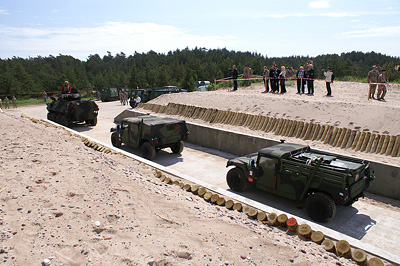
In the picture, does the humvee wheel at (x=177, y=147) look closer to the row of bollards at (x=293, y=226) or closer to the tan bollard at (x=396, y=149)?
the row of bollards at (x=293, y=226)

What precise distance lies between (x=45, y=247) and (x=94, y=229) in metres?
0.74

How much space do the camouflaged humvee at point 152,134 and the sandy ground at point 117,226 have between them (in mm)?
4264

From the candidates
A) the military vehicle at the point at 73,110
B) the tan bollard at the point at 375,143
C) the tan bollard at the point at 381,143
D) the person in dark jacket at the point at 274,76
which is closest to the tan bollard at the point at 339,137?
the tan bollard at the point at 375,143

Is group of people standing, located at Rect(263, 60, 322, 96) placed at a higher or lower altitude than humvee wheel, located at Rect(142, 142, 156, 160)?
higher

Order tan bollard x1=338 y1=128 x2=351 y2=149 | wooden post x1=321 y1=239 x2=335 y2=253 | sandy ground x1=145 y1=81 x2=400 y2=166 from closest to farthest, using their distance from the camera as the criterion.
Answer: wooden post x1=321 y1=239 x2=335 y2=253 < tan bollard x1=338 y1=128 x2=351 y2=149 < sandy ground x1=145 y1=81 x2=400 y2=166

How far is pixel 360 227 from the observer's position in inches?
270

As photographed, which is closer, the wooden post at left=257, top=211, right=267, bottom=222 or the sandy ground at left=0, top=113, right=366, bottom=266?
the sandy ground at left=0, top=113, right=366, bottom=266

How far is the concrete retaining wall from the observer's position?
8445mm

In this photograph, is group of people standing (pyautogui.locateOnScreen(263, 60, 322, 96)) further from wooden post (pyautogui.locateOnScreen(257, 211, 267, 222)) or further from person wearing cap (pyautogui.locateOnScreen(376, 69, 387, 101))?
wooden post (pyautogui.locateOnScreen(257, 211, 267, 222))

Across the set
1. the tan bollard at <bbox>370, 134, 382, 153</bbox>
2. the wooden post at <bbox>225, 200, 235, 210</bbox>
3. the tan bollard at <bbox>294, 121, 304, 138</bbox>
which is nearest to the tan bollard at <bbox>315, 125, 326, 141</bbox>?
the tan bollard at <bbox>294, 121, 304, 138</bbox>

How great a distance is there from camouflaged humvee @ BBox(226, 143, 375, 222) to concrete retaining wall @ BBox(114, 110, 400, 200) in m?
1.26

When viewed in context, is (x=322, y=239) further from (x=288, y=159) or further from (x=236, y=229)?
(x=288, y=159)

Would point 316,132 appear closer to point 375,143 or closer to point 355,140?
point 355,140

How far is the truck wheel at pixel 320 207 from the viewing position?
677 centimetres
